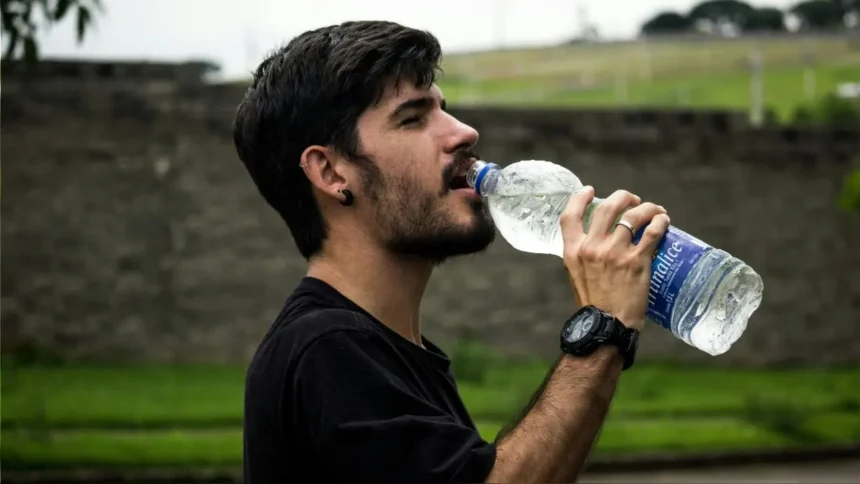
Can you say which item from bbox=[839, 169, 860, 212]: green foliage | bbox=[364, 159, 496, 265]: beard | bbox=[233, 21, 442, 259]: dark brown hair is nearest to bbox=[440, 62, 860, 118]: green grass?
bbox=[839, 169, 860, 212]: green foliage

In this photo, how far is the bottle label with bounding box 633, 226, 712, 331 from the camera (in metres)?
2.53

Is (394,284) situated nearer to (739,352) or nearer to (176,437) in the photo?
(176,437)

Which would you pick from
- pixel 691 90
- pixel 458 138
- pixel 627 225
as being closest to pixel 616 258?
pixel 627 225

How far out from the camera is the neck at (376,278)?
268cm

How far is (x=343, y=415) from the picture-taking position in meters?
2.28

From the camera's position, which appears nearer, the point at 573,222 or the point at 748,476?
the point at 573,222

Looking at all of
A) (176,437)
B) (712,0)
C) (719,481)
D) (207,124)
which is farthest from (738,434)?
(712,0)

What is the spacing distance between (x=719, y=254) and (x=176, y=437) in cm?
878

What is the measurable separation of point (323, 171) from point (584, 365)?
68 cm

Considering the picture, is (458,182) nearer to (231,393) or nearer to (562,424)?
(562,424)

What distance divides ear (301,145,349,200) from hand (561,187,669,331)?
0.50 metres

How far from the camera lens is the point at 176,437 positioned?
10914mm

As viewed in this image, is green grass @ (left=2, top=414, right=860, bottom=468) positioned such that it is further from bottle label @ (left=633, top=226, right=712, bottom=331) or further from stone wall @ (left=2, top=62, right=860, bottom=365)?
bottle label @ (left=633, top=226, right=712, bottom=331)

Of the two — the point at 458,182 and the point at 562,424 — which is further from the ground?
the point at 458,182
